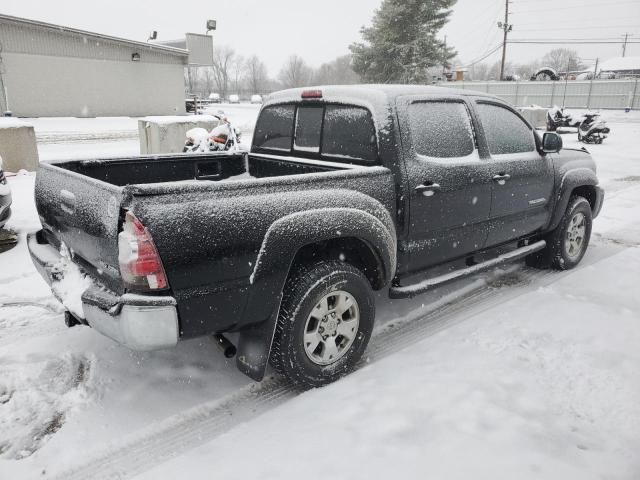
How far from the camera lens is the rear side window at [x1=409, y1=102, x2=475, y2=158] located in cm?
364

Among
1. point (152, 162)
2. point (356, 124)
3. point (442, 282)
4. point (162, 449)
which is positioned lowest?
point (162, 449)

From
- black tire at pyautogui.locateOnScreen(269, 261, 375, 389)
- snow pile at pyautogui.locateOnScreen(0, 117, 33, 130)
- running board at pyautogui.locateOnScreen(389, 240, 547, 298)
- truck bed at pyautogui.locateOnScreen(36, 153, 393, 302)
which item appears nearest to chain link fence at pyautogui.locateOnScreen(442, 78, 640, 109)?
snow pile at pyautogui.locateOnScreen(0, 117, 33, 130)

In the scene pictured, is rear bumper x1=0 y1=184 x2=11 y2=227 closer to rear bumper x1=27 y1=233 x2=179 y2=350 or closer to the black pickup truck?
the black pickup truck

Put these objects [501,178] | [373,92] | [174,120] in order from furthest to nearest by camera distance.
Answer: [174,120]
[501,178]
[373,92]

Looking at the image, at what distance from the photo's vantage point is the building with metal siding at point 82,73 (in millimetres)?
23547

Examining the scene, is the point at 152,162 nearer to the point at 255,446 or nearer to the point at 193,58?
the point at 255,446

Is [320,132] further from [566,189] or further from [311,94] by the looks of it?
[566,189]

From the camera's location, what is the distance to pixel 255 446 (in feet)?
8.60

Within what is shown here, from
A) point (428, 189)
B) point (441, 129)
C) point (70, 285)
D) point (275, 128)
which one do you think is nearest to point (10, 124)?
point (275, 128)

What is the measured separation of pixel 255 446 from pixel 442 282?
200 cm

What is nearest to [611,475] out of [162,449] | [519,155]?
[162,449]

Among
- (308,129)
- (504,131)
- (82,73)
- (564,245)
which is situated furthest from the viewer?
(82,73)

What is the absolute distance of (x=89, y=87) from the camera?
26.3 m

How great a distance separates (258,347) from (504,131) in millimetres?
3049
